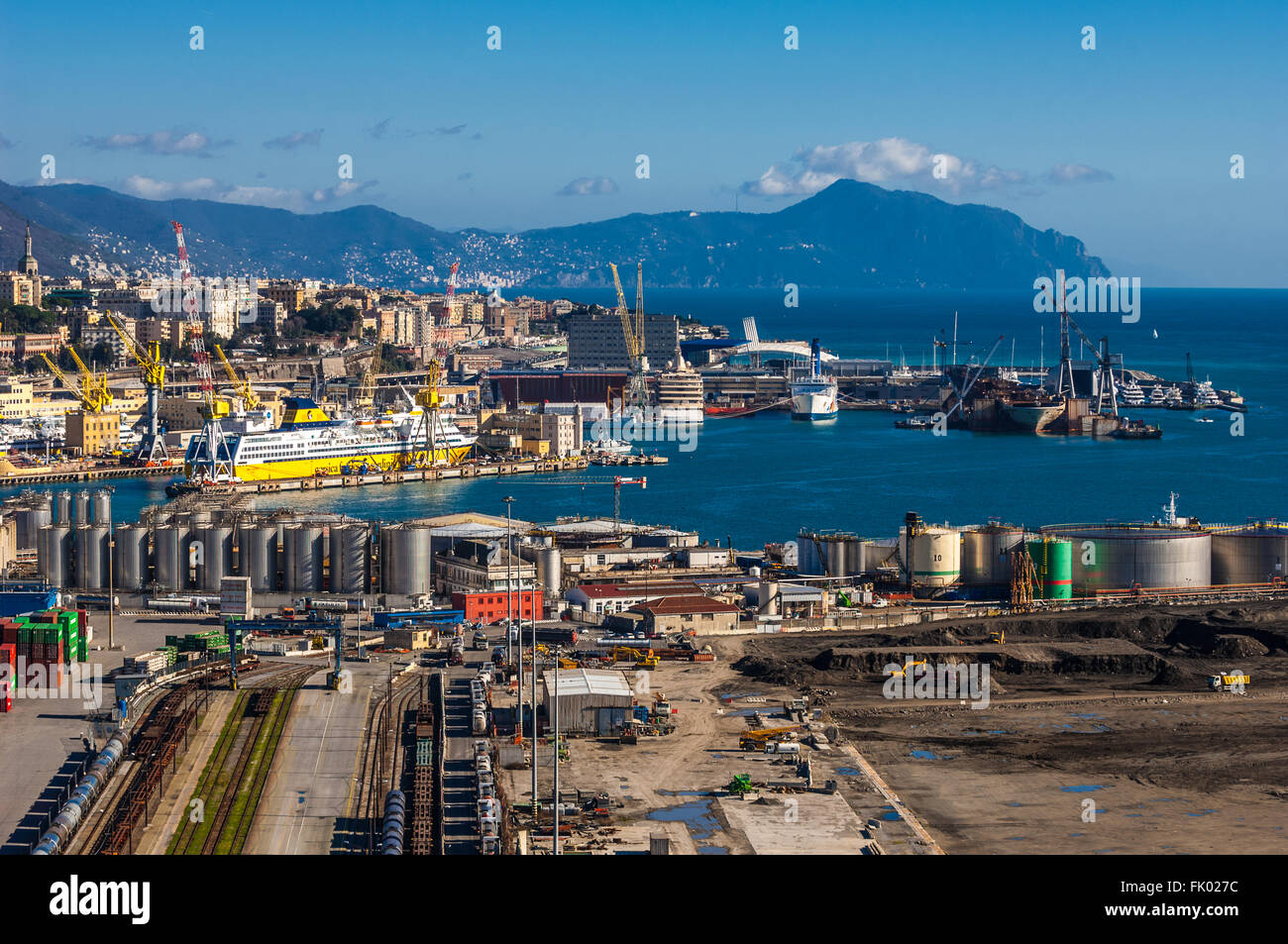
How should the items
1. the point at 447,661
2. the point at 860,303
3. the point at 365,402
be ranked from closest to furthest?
the point at 447,661
the point at 365,402
the point at 860,303

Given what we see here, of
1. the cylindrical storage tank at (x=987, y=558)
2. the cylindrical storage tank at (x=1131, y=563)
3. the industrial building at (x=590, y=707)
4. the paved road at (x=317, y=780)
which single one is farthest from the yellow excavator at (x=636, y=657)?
the cylindrical storage tank at (x=1131, y=563)

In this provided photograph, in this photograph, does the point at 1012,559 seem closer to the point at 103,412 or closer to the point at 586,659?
the point at 586,659

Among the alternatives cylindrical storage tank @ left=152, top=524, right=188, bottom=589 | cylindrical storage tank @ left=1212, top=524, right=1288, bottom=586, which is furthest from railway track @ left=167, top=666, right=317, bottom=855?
cylindrical storage tank @ left=1212, top=524, right=1288, bottom=586

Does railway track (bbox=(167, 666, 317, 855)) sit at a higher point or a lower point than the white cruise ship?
lower

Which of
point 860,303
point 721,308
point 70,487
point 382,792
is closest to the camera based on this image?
point 382,792

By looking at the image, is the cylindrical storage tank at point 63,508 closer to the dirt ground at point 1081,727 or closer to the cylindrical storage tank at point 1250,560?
the dirt ground at point 1081,727

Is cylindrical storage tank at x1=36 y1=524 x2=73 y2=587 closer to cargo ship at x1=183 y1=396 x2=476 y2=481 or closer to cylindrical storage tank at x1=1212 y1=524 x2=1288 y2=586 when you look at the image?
cargo ship at x1=183 y1=396 x2=476 y2=481
